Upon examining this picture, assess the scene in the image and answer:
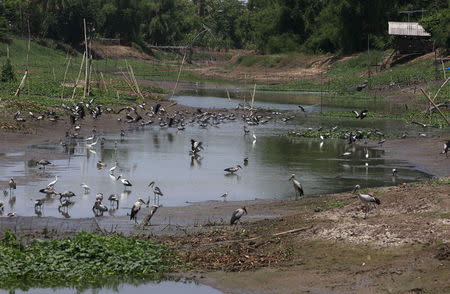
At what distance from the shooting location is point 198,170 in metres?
26.8

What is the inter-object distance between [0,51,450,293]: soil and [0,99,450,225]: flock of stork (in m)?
0.32

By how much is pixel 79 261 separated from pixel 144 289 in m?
1.22

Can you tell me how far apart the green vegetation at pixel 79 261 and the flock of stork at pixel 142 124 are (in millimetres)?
3076

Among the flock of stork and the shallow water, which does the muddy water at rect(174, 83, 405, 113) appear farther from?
the shallow water

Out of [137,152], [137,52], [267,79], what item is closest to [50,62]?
[267,79]

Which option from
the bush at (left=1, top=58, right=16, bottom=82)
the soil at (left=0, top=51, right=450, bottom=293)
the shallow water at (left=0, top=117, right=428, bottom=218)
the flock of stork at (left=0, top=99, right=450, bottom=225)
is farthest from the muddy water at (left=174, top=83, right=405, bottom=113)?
the soil at (left=0, top=51, right=450, bottom=293)

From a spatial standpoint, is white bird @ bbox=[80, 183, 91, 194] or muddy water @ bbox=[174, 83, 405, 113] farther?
muddy water @ bbox=[174, 83, 405, 113]

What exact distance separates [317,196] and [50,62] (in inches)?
2299

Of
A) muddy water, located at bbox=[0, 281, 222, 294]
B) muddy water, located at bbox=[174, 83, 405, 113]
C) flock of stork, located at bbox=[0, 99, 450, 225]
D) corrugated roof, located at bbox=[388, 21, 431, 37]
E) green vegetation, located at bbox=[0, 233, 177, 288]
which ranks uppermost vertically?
corrugated roof, located at bbox=[388, 21, 431, 37]

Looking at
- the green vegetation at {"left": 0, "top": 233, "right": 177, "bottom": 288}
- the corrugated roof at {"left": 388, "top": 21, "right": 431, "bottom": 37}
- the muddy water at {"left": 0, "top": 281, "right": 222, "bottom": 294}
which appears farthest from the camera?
the corrugated roof at {"left": 388, "top": 21, "right": 431, "bottom": 37}

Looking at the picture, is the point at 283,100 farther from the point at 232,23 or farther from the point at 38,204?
the point at 232,23

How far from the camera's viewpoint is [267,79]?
81312 millimetres

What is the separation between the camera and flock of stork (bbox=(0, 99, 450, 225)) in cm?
1812

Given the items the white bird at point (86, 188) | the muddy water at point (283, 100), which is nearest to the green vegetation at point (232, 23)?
the muddy water at point (283, 100)
